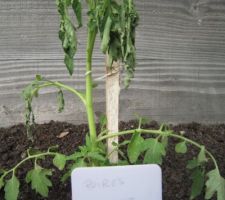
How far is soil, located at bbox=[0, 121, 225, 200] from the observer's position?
1.34 metres

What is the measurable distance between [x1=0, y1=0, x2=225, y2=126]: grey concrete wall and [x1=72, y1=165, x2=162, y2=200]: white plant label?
28.8 inches

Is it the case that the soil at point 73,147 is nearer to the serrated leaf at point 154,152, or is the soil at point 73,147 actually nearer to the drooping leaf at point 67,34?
the serrated leaf at point 154,152

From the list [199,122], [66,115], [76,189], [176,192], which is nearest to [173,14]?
[199,122]

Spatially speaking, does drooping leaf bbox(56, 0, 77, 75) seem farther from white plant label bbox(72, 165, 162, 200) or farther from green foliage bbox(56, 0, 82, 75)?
white plant label bbox(72, 165, 162, 200)

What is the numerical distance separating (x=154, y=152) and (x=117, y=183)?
5.4 inches

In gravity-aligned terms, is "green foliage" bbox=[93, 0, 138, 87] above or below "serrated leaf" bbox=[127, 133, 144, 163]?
above

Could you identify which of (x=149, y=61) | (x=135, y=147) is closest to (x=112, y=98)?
(x=135, y=147)

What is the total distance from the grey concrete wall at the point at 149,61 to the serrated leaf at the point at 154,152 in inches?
25.6

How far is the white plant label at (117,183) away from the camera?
0.95 meters

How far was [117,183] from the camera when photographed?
96 centimetres

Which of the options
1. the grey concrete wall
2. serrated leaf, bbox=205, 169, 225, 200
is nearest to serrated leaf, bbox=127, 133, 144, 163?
serrated leaf, bbox=205, 169, 225, 200

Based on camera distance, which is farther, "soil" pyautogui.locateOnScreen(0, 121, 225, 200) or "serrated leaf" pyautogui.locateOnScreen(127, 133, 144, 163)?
"soil" pyautogui.locateOnScreen(0, 121, 225, 200)

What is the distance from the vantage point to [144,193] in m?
0.98

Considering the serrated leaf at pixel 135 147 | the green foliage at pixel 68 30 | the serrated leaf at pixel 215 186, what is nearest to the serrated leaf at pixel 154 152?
the serrated leaf at pixel 135 147
